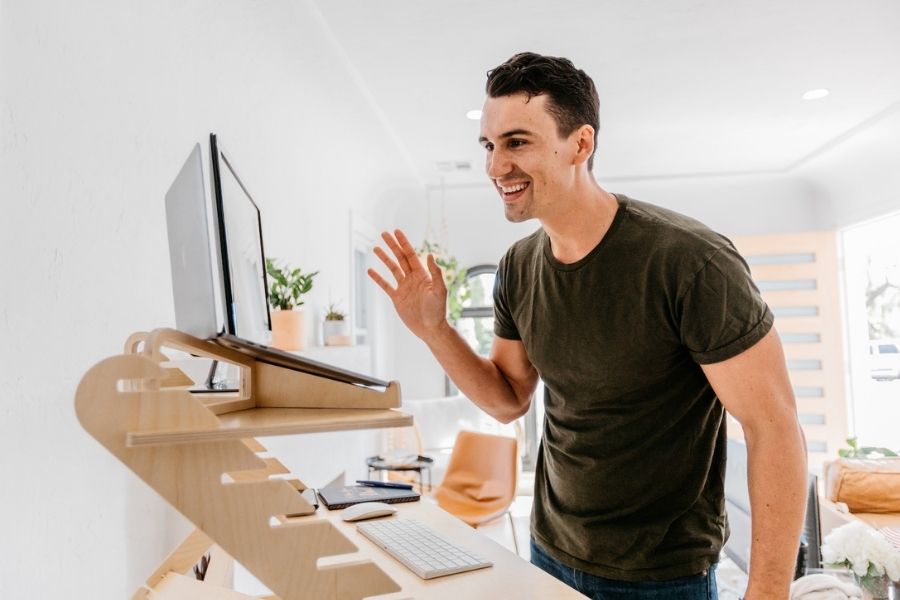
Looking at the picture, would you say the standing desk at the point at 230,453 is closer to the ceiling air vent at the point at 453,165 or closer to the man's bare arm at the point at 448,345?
the man's bare arm at the point at 448,345

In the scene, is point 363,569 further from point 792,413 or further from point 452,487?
point 452,487

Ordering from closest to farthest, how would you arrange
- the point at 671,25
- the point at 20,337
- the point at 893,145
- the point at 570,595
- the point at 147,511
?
the point at 570,595, the point at 20,337, the point at 147,511, the point at 671,25, the point at 893,145

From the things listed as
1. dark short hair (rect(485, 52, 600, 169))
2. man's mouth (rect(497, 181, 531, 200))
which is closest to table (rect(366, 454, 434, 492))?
man's mouth (rect(497, 181, 531, 200))

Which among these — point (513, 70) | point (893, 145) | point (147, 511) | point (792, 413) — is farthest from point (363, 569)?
point (893, 145)

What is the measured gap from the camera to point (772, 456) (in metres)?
1.08

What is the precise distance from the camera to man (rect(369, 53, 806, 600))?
108 cm

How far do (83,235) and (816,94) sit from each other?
12.7ft

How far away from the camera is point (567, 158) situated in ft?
4.29

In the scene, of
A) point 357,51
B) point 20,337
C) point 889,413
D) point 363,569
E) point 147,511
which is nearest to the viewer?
point 363,569

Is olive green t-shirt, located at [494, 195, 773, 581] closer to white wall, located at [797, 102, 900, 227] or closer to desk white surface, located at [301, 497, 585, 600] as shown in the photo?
desk white surface, located at [301, 497, 585, 600]

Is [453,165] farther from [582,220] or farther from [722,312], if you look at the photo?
[722,312]

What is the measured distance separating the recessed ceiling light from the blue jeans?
3.37m

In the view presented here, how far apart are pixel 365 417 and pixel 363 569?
18 centimetres

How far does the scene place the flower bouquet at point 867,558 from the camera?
1.91 m
